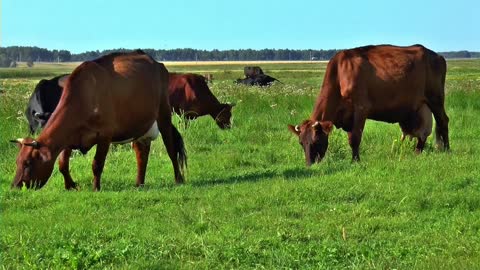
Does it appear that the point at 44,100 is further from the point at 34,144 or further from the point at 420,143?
the point at 420,143

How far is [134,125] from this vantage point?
10.1 metres

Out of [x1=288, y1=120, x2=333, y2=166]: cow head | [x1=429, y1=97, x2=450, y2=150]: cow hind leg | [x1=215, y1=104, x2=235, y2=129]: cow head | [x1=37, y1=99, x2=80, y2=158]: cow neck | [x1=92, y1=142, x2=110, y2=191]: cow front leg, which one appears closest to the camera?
[x1=37, y1=99, x2=80, y2=158]: cow neck

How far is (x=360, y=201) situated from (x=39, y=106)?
9.48 m

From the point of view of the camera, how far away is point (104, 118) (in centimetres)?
951

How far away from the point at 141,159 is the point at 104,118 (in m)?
1.11

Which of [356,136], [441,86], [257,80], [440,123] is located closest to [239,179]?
[356,136]

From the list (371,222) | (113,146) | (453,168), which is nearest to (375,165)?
(453,168)

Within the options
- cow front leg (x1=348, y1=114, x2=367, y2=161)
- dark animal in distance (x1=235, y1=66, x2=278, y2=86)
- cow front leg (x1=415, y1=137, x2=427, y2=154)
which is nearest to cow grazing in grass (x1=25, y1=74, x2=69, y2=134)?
cow front leg (x1=348, y1=114, x2=367, y2=161)

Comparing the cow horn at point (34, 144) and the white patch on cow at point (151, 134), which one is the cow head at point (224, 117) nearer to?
the white patch on cow at point (151, 134)

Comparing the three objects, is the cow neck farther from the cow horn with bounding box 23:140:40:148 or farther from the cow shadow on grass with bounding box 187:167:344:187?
the cow shadow on grass with bounding box 187:167:344:187

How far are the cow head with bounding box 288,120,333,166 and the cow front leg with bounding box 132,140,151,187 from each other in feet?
8.36

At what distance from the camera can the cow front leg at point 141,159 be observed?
10.1 m

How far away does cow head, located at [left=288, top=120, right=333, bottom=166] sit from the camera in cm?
1116

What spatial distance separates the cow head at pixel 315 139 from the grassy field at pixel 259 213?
240 millimetres
